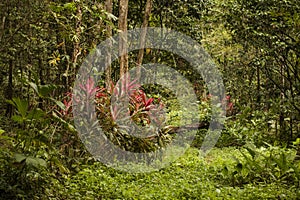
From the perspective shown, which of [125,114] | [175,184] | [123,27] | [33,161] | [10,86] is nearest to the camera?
[33,161]

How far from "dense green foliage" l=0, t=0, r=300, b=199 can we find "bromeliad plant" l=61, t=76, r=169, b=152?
0.02m

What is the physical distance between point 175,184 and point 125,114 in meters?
1.66

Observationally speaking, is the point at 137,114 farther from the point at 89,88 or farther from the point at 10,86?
the point at 10,86

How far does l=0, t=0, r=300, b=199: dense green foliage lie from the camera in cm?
446

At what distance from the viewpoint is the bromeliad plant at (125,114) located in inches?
257

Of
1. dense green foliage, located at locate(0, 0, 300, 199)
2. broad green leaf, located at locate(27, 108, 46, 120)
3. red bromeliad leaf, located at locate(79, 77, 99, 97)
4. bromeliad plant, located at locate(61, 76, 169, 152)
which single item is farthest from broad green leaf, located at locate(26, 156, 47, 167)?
red bromeliad leaf, located at locate(79, 77, 99, 97)

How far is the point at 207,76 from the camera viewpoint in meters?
13.7

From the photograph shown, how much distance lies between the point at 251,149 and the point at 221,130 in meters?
4.45

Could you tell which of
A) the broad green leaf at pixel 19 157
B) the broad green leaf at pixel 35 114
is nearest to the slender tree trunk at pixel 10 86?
the broad green leaf at pixel 35 114

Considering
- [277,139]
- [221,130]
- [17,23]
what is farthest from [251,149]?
[17,23]

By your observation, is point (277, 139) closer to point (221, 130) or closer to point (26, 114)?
point (221, 130)

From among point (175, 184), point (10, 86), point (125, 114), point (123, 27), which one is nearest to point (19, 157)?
point (175, 184)

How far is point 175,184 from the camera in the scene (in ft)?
18.9

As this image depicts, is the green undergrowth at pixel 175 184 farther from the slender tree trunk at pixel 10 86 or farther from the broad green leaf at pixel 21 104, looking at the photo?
the slender tree trunk at pixel 10 86
